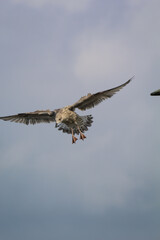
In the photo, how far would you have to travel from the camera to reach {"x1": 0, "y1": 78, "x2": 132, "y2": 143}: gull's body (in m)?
19.6

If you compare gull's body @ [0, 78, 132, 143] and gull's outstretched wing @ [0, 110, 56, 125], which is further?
gull's outstretched wing @ [0, 110, 56, 125]

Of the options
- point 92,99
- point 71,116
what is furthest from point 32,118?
point 92,99

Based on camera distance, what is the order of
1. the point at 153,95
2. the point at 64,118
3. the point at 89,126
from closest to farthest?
the point at 153,95, the point at 64,118, the point at 89,126

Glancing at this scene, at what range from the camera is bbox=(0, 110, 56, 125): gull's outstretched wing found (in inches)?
845

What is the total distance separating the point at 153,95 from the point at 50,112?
12291 millimetres

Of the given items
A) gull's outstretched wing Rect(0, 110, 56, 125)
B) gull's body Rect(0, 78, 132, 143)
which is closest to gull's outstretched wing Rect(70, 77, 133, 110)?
gull's body Rect(0, 78, 132, 143)

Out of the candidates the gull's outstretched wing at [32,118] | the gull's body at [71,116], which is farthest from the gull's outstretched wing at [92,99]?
the gull's outstretched wing at [32,118]

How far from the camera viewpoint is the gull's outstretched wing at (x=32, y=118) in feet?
70.4

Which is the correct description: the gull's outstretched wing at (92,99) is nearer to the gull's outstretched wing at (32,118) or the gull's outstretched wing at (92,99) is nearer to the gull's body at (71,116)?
the gull's body at (71,116)

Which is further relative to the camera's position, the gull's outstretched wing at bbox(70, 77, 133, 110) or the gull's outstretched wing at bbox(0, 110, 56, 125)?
the gull's outstretched wing at bbox(0, 110, 56, 125)

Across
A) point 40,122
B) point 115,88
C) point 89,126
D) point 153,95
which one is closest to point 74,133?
point 89,126

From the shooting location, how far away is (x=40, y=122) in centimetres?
2195

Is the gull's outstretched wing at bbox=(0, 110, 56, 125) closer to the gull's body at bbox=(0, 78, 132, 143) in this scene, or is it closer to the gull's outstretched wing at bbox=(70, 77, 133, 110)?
the gull's body at bbox=(0, 78, 132, 143)

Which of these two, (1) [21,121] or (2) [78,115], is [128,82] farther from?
(1) [21,121]
